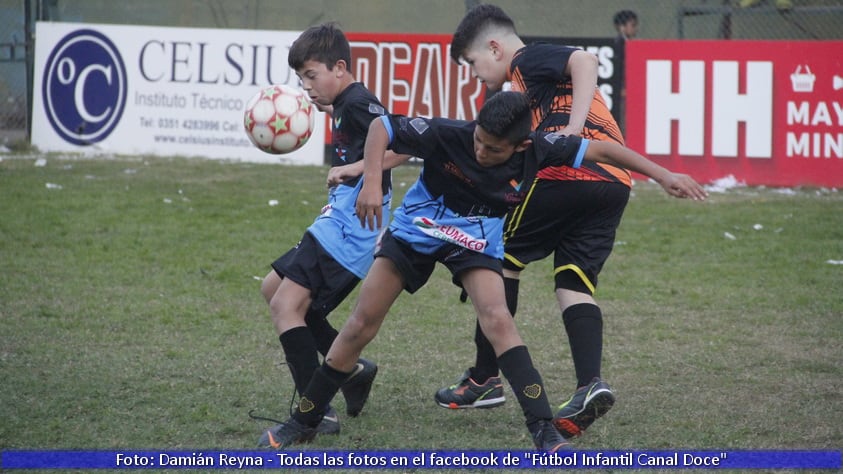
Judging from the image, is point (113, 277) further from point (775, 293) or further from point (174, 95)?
point (174, 95)

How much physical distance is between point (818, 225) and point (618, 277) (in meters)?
Answer: 2.92

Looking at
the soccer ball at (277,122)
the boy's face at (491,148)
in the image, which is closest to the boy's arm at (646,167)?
the boy's face at (491,148)

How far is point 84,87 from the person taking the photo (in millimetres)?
12977

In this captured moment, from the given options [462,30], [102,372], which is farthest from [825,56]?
[102,372]

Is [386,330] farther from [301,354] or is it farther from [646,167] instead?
[646,167]

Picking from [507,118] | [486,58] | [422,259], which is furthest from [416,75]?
[507,118]

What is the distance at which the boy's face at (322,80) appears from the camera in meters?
4.66

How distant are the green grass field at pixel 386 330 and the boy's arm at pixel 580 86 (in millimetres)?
1283

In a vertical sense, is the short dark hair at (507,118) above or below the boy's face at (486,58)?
below

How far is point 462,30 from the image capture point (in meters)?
4.71

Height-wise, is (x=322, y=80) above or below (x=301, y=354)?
above

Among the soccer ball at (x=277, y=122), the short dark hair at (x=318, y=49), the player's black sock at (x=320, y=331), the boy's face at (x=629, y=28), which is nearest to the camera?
the short dark hair at (x=318, y=49)

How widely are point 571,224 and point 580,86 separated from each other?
0.60m
